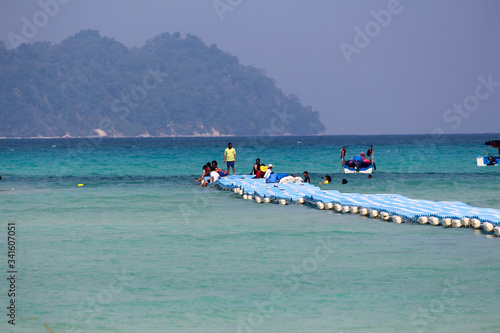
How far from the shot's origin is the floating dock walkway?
19219mm

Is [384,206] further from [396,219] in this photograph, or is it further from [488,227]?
[488,227]

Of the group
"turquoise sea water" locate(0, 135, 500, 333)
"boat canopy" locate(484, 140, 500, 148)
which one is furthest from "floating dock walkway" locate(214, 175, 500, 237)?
"boat canopy" locate(484, 140, 500, 148)

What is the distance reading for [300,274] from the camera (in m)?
13.3

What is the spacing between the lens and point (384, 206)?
882 inches

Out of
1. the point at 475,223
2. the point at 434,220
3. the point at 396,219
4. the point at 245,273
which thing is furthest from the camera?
the point at 396,219

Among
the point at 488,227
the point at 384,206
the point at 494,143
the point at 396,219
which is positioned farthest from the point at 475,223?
the point at 494,143

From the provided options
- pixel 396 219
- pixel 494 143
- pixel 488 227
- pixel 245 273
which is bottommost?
pixel 245 273

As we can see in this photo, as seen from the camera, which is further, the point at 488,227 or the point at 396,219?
the point at 396,219

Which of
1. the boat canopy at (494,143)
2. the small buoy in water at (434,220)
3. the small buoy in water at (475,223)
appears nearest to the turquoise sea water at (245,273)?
the small buoy in water at (434,220)

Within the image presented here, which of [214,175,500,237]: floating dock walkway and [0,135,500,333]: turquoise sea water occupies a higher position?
[214,175,500,237]: floating dock walkway

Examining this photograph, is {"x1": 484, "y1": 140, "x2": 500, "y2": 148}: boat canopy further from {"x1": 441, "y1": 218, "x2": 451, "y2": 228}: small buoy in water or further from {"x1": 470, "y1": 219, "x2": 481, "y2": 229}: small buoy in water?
{"x1": 470, "y1": 219, "x2": 481, "y2": 229}: small buoy in water

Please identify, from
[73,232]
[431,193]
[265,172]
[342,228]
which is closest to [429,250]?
[342,228]

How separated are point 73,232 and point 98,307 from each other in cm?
839

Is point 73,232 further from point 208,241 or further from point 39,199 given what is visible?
point 39,199
